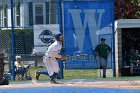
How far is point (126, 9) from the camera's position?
115 ft

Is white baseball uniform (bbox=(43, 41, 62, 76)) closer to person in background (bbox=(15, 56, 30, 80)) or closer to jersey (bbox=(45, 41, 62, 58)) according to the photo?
jersey (bbox=(45, 41, 62, 58))

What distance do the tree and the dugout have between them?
33.4ft

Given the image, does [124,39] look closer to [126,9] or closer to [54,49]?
[54,49]

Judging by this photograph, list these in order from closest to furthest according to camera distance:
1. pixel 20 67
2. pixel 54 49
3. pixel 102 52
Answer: pixel 54 49
pixel 20 67
pixel 102 52

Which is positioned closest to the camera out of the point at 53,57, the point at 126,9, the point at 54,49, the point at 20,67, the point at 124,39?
the point at 54,49

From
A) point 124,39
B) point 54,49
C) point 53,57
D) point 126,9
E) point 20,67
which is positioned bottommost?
point 20,67

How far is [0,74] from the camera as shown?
17.8 metres

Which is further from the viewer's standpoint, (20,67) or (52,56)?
(20,67)

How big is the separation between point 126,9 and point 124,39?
11.0 m

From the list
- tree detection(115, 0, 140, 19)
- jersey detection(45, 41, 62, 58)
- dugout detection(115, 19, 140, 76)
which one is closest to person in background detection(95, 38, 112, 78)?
dugout detection(115, 19, 140, 76)

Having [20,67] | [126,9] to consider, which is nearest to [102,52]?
[20,67]

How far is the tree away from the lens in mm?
34750

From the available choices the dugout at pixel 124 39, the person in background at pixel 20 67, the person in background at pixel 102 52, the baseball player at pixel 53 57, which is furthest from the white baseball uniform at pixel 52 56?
the dugout at pixel 124 39

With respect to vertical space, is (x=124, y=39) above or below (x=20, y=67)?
above
